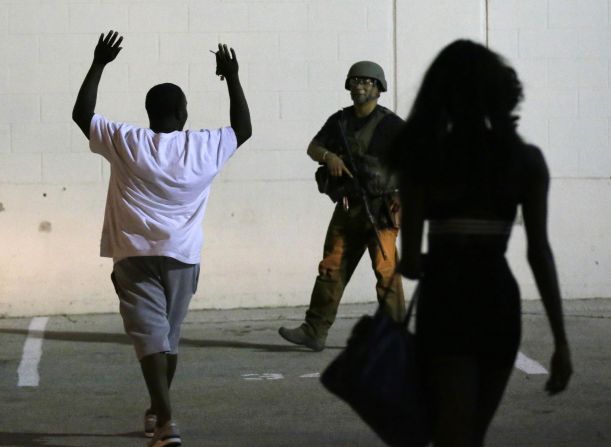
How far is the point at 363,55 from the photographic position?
10906 mm

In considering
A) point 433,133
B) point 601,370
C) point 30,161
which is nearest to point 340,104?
point 30,161

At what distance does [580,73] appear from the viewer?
11.2 metres

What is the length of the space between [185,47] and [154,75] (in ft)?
1.07

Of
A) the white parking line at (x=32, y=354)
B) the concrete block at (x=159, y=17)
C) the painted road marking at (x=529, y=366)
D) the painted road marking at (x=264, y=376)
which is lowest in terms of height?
the white parking line at (x=32, y=354)

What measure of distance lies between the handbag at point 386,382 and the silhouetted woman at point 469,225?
5 centimetres

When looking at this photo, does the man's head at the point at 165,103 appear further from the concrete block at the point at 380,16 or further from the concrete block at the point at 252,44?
the concrete block at the point at 380,16

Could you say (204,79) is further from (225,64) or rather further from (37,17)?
(225,64)

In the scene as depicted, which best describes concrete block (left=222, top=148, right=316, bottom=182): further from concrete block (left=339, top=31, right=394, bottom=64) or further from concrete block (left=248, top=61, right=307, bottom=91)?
concrete block (left=339, top=31, right=394, bottom=64)

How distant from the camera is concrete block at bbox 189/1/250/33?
1073 centimetres

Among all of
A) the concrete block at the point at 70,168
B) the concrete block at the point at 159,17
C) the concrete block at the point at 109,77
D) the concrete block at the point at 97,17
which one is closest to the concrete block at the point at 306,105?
the concrete block at the point at 159,17

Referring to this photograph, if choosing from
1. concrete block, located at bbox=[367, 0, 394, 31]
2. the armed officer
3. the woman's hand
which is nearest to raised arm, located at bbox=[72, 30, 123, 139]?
the woman's hand

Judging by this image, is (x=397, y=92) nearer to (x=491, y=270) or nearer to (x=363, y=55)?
(x=363, y=55)

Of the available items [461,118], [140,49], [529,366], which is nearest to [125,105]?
[140,49]

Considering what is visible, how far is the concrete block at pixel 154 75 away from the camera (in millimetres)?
10703
